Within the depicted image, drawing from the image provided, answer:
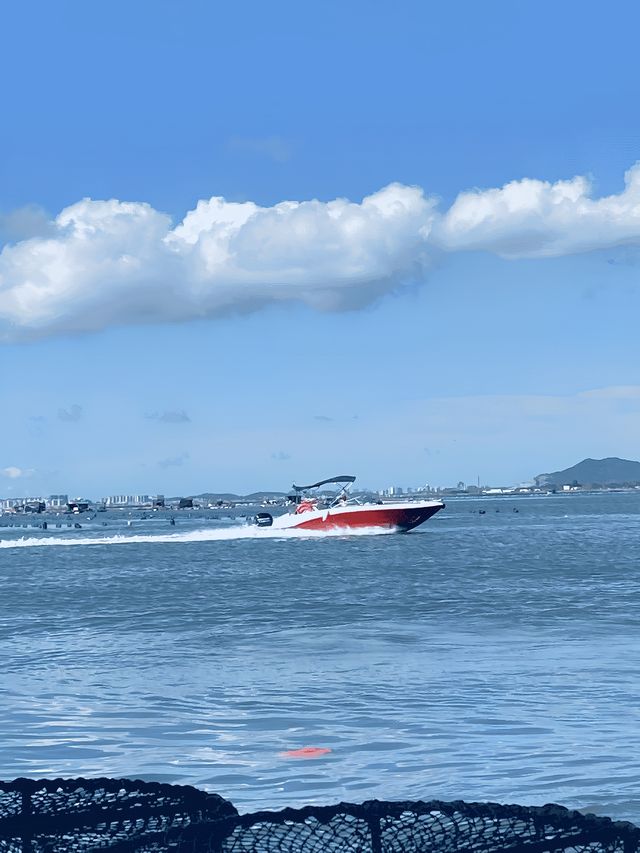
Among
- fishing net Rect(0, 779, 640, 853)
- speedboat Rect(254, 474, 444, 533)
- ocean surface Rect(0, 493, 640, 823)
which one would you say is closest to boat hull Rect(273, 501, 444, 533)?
speedboat Rect(254, 474, 444, 533)

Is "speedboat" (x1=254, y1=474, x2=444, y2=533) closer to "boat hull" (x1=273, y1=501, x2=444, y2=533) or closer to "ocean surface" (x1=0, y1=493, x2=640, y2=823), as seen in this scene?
"boat hull" (x1=273, y1=501, x2=444, y2=533)

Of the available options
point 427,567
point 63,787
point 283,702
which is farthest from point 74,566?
point 63,787

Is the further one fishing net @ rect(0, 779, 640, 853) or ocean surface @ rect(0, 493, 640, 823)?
ocean surface @ rect(0, 493, 640, 823)

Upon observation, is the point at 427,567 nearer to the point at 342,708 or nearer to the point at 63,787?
the point at 342,708

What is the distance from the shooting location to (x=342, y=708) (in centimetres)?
2009

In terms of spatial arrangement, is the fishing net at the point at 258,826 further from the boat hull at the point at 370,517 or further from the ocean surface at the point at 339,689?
the boat hull at the point at 370,517

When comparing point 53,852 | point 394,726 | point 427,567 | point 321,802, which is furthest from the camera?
point 427,567

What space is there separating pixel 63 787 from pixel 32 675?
18250 mm

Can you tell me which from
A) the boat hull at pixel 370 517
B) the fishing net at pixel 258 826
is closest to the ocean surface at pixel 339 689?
the fishing net at pixel 258 826

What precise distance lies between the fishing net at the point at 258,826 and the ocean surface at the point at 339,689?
6.27 m

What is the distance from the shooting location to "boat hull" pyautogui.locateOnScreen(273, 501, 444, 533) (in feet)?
311

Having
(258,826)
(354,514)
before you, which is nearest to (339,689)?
(258,826)

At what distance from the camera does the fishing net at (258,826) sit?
6.90 meters

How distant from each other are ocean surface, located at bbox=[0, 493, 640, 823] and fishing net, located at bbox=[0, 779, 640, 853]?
6.27 m
